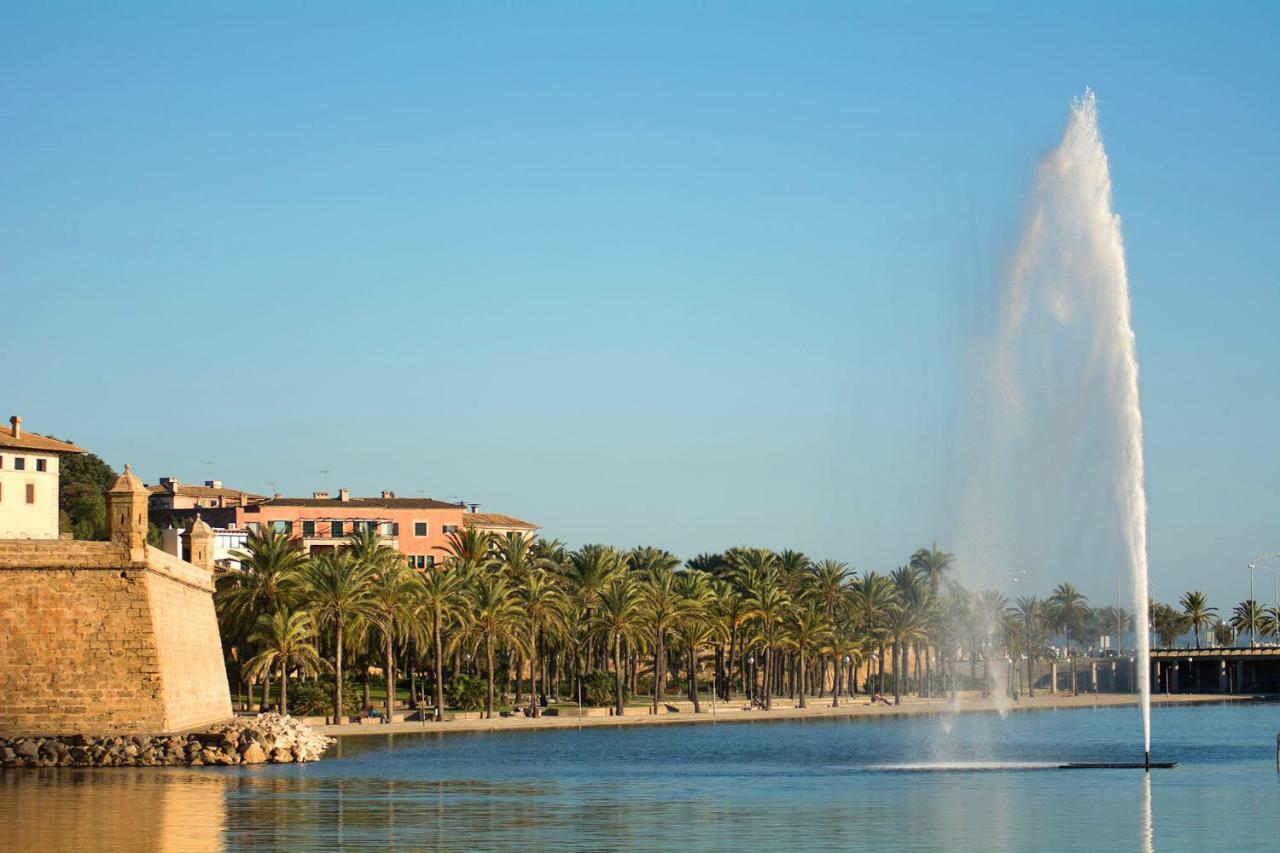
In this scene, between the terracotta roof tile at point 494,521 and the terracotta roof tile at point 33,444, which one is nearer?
the terracotta roof tile at point 33,444

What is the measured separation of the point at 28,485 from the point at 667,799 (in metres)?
37.2

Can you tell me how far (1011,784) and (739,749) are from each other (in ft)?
62.9

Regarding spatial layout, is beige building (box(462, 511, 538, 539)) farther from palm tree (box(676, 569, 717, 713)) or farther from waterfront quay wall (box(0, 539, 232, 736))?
waterfront quay wall (box(0, 539, 232, 736))

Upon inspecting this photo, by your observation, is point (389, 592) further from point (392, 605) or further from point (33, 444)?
point (33, 444)

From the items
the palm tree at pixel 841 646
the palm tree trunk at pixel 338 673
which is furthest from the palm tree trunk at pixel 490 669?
the palm tree at pixel 841 646

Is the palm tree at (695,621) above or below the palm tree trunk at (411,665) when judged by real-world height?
above

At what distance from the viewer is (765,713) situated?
3255 inches

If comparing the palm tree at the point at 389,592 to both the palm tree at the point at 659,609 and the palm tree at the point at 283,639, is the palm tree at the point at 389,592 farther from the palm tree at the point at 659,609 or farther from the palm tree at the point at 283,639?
the palm tree at the point at 659,609

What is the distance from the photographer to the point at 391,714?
225ft

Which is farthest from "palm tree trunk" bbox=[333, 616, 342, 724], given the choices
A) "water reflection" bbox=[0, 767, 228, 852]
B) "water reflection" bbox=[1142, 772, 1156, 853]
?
"water reflection" bbox=[1142, 772, 1156, 853]

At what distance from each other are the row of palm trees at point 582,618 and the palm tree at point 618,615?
0.10 metres

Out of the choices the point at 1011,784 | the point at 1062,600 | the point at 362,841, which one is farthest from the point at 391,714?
the point at 1062,600

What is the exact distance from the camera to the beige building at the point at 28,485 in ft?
214

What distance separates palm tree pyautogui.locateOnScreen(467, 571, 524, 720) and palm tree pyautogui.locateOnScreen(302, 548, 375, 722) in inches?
223
